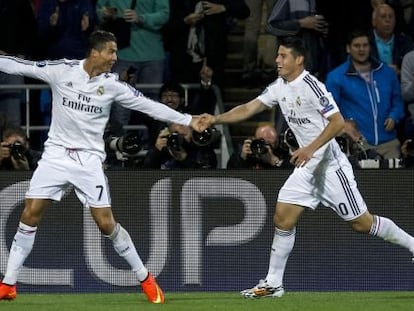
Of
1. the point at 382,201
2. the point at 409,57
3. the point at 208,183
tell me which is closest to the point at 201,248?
the point at 208,183

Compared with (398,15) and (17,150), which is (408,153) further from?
(17,150)

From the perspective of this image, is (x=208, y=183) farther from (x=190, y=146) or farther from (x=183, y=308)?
(x=183, y=308)

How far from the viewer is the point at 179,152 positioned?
15875 mm

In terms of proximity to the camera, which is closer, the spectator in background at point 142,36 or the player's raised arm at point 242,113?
the player's raised arm at point 242,113

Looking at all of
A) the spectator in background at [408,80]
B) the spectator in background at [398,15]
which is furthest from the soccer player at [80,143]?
the spectator in background at [398,15]

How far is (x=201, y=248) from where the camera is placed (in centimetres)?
Result: 1551

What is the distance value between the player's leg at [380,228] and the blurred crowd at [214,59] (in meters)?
1.82

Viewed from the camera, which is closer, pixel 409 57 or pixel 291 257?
pixel 291 257

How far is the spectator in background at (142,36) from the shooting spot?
17641 mm

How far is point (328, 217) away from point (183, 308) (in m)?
2.90

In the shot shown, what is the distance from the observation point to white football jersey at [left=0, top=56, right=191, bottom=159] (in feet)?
44.3

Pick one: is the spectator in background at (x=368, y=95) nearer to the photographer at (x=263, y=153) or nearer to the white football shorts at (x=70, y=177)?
the photographer at (x=263, y=153)

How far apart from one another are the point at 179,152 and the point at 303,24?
237 centimetres

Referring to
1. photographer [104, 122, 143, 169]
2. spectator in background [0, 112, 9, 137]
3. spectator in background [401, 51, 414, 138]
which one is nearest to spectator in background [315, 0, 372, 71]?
spectator in background [401, 51, 414, 138]
